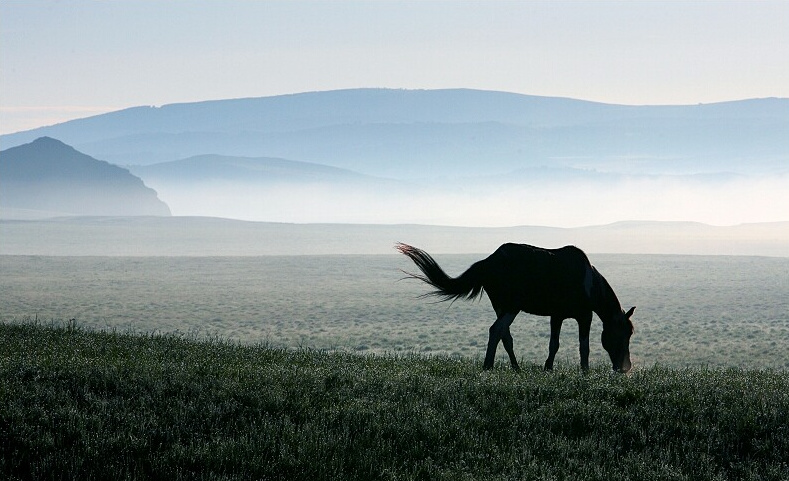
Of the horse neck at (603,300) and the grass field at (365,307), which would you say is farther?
the grass field at (365,307)

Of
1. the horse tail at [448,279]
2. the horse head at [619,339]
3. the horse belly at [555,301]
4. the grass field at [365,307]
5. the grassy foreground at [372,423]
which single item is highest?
the horse tail at [448,279]

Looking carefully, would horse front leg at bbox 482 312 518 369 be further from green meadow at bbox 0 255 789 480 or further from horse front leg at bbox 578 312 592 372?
horse front leg at bbox 578 312 592 372

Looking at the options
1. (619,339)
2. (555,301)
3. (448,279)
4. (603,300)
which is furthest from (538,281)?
(619,339)

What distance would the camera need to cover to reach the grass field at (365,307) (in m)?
49.8

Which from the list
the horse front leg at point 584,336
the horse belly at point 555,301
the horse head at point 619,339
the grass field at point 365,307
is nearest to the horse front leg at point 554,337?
the horse belly at point 555,301

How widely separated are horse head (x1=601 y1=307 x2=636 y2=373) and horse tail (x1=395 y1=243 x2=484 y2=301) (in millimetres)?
2377

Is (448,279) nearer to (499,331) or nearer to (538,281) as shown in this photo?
(499,331)

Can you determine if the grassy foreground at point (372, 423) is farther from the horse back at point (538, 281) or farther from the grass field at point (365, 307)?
the grass field at point (365, 307)

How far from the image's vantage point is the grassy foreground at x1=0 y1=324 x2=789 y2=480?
959 cm

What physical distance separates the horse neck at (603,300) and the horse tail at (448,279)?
6.33 ft

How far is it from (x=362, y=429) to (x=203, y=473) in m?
2.04

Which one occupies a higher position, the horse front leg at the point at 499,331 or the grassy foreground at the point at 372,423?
the horse front leg at the point at 499,331

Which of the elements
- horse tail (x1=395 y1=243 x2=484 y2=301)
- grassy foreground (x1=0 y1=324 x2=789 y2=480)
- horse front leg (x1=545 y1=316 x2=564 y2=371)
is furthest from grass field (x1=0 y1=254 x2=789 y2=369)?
grassy foreground (x1=0 y1=324 x2=789 y2=480)

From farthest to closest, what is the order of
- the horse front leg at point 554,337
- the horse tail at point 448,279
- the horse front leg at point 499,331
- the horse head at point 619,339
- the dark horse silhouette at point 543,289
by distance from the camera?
1. the horse head at point 619,339
2. the horse tail at point 448,279
3. the horse front leg at point 554,337
4. the dark horse silhouette at point 543,289
5. the horse front leg at point 499,331
